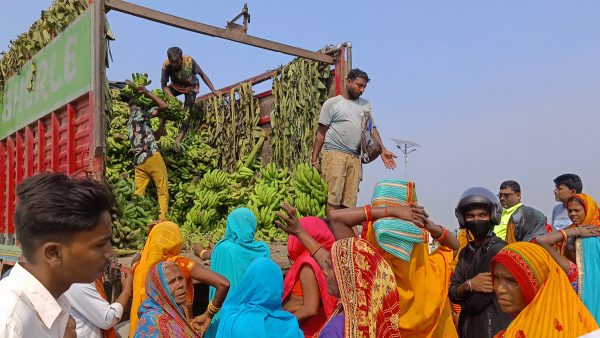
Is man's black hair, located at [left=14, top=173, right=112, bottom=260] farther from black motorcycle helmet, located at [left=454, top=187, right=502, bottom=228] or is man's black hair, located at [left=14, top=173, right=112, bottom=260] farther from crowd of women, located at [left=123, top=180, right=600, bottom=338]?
black motorcycle helmet, located at [left=454, top=187, right=502, bottom=228]

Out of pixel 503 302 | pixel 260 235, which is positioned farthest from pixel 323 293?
pixel 260 235

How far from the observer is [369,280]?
2.69 m

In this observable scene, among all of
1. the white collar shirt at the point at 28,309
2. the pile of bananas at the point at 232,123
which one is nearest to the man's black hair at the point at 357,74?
the pile of bananas at the point at 232,123

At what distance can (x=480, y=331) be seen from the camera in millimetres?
3242

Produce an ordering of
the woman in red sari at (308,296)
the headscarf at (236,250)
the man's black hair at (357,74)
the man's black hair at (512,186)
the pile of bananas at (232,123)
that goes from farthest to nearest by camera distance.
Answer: the pile of bananas at (232,123) < the man's black hair at (512,186) < the man's black hair at (357,74) < the headscarf at (236,250) < the woman in red sari at (308,296)

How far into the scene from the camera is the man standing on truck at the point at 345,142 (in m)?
6.18

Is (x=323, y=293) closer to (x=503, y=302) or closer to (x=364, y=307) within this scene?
(x=364, y=307)

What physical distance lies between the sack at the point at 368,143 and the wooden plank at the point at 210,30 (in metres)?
0.95

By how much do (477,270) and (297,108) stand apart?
405 cm

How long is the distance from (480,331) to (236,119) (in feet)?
17.2

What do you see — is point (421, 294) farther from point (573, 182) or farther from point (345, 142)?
point (345, 142)

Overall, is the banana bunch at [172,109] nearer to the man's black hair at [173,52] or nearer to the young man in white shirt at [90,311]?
the man's black hair at [173,52]

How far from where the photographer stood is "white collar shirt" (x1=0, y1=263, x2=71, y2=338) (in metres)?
1.33

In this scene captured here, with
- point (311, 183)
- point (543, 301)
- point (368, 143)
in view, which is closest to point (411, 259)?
point (543, 301)
